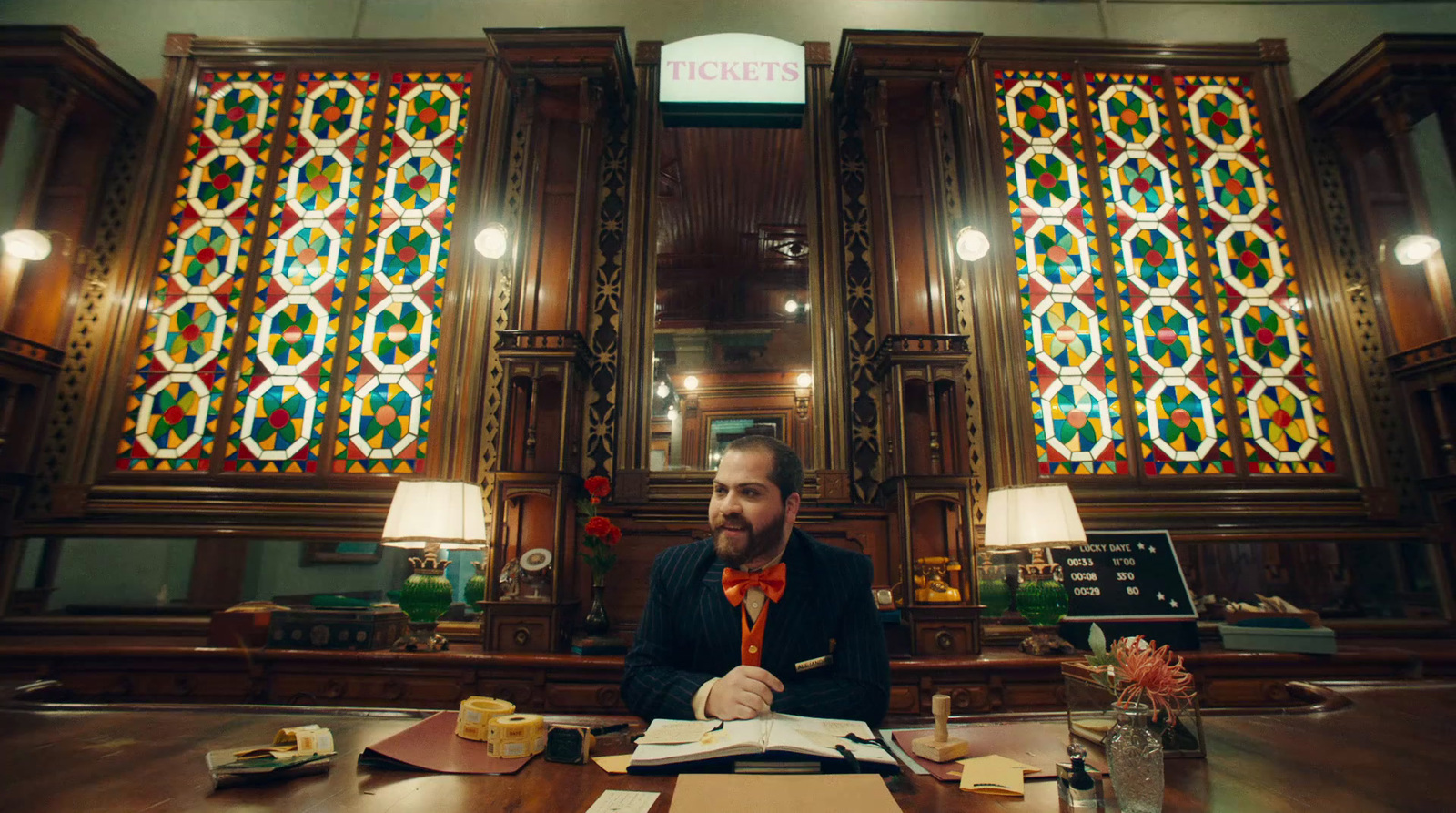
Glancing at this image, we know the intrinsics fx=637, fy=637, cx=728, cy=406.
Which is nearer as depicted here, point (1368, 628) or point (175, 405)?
point (1368, 628)

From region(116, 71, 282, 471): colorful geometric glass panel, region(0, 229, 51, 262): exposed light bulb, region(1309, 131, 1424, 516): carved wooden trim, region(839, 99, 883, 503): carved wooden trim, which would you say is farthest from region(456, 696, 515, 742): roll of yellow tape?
region(1309, 131, 1424, 516): carved wooden trim

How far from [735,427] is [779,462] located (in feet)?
6.81

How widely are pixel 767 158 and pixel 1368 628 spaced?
4578 millimetres

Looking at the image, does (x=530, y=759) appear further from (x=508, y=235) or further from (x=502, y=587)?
(x=508, y=235)

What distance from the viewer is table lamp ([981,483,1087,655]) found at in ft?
10.1

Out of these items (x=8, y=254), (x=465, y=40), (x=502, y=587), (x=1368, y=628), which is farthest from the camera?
(x=465, y=40)

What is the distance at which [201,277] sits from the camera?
425 cm

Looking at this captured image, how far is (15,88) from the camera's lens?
407 cm

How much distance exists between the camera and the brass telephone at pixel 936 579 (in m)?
3.22

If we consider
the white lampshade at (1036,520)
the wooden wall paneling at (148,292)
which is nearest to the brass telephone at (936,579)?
A: the white lampshade at (1036,520)

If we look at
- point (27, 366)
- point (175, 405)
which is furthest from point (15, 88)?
point (175, 405)

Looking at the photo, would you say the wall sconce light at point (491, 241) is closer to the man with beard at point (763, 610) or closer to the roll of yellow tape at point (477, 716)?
the man with beard at point (763, 610)

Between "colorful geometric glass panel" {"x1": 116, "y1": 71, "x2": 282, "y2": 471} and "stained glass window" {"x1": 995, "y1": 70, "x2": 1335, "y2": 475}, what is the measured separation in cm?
523

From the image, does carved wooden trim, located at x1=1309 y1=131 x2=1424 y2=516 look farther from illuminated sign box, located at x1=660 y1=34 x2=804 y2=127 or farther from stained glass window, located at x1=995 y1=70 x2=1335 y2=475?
illuminated sign box, located at x1=660 y1=34 x2=804 y2=127
